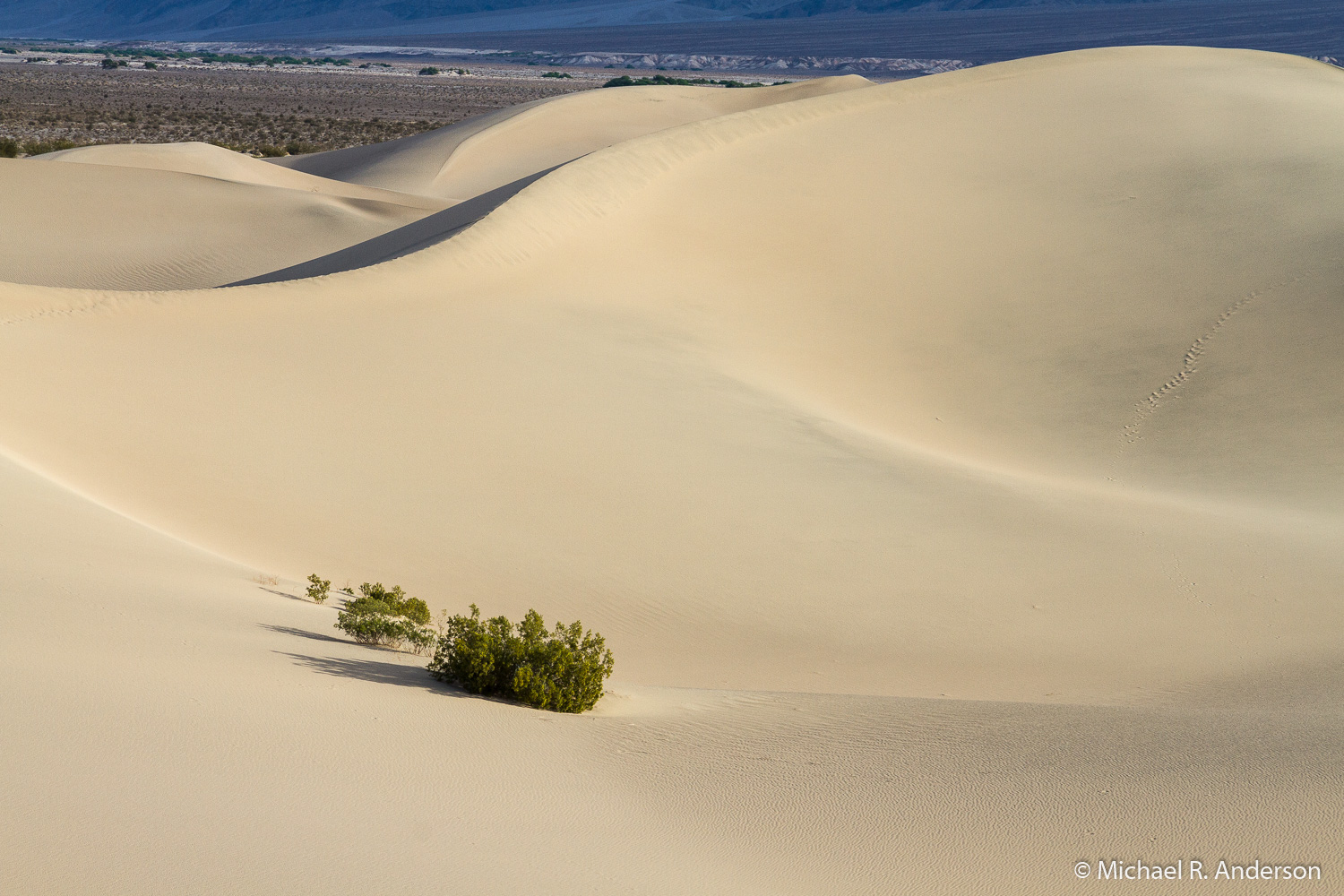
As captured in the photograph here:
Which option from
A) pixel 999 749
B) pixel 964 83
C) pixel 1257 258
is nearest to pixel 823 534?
pixel 999 749

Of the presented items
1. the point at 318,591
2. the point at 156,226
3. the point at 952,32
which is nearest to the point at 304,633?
the point at 318,591

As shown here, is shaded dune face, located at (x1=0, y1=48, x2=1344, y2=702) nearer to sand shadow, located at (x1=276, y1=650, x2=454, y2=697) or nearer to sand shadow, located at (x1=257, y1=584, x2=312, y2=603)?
sand shadow, located at (x1=257, y1=584, x2=312, y2=603)

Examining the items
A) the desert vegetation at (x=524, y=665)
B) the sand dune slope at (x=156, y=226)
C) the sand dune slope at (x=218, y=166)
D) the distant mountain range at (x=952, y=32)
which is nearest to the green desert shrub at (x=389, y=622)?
the desert vegetation at (x=524, y=665)

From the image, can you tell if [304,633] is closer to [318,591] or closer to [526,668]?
[318,591]

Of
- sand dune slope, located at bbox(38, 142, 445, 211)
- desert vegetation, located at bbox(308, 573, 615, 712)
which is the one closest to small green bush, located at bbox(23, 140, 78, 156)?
sand dune slope, located at bbox(38, 142, 445, 211)

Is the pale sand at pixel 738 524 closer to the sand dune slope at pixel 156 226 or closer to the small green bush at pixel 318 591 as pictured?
the small green bush at pixel 318 591

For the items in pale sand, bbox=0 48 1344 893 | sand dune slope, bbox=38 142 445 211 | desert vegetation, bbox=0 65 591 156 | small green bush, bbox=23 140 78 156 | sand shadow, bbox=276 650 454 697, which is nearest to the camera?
pale sand, bbox=0 48 1344 893
